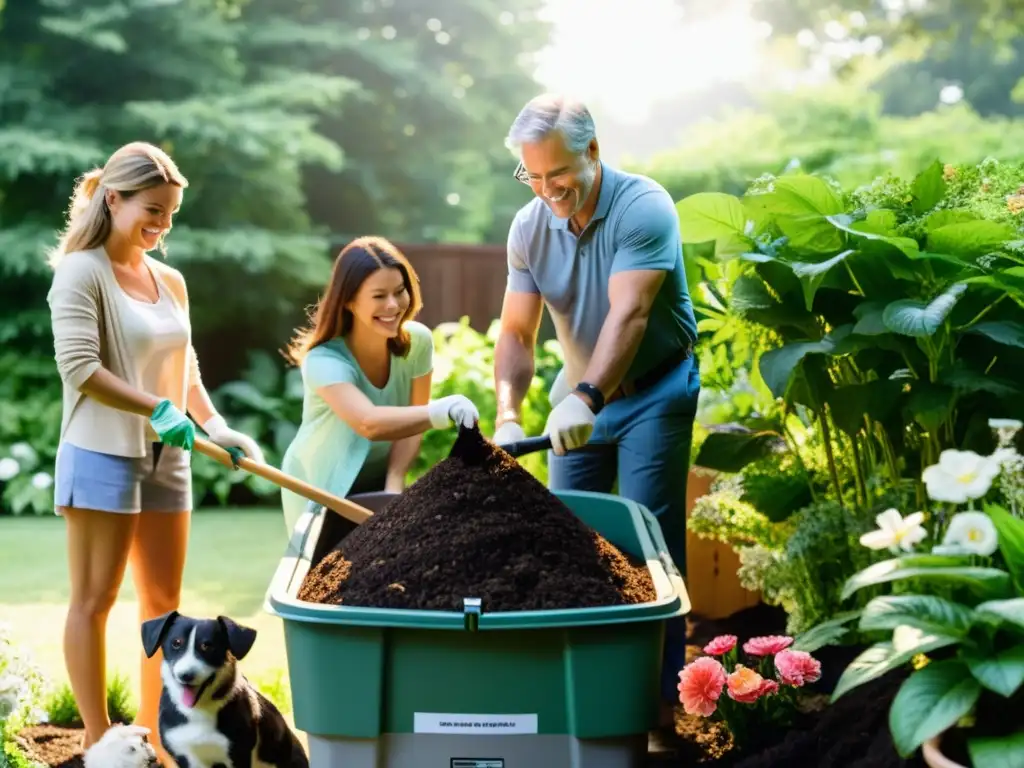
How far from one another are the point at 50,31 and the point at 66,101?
1.52 ft

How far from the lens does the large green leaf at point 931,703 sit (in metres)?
1.56

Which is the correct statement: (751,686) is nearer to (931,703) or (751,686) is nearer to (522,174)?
(931,703)

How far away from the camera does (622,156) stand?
8906mm

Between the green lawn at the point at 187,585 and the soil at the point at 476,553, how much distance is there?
142 centimetres

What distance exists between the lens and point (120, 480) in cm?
254

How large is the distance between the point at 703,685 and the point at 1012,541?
2.89 ft

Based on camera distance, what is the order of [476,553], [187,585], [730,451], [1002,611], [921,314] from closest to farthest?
[1002,611] → [476,553] → [921,314] → [730,451] → [187,585]

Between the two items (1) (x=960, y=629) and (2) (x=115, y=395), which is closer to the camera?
(1) (x=960, y=629)

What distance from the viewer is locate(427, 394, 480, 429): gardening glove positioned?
236 cm

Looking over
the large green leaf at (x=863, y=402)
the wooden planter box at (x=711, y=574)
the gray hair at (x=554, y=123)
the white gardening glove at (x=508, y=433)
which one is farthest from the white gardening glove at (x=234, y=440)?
the wooden planter box at (x=711, y=574)

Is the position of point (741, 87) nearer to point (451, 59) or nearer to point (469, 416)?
point (451, 59)

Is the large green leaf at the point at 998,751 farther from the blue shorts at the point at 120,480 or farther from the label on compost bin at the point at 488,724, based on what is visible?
the blue shorts at the point at 120,480

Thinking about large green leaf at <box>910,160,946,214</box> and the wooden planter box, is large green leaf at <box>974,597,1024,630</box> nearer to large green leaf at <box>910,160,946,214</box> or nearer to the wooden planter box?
large green leaf at <box>910,160,946,214</box>

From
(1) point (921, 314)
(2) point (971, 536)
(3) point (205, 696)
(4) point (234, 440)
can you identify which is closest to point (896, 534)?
(2) point (971, 536)
